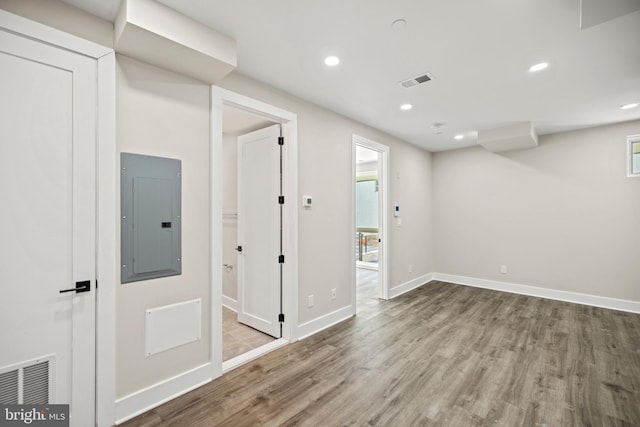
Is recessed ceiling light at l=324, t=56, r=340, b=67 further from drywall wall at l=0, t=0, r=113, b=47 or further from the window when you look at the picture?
the window

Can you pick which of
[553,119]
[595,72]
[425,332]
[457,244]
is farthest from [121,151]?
[457,244]

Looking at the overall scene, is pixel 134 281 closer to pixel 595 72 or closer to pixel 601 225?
pixel 595 72

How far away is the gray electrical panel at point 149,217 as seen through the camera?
193cm

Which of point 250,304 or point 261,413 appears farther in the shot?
point 250,304

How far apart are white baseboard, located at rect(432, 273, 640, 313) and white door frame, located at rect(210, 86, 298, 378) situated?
13.4 feet

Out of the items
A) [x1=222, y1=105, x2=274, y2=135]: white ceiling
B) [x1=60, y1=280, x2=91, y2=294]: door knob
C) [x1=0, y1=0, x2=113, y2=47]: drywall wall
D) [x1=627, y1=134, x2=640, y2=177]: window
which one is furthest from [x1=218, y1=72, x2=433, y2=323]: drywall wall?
[x1=627, y1=134, x2=640, y2=177]: window

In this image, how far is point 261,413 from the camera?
77.2 inches

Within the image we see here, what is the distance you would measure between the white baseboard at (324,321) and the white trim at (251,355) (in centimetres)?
25

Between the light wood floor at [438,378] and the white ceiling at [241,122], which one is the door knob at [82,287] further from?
the white ceiling at [241,122]

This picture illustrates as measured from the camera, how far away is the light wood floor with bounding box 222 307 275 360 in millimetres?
2846

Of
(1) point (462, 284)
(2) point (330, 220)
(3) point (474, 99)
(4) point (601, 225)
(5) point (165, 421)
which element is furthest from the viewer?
(1) point (462, 284)

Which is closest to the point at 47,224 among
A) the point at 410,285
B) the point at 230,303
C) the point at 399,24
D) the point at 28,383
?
the point at 28,383

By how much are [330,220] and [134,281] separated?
220 cm

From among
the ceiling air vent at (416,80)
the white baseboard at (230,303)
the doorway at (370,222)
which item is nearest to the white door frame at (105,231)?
the white baseboard at (230,303)
